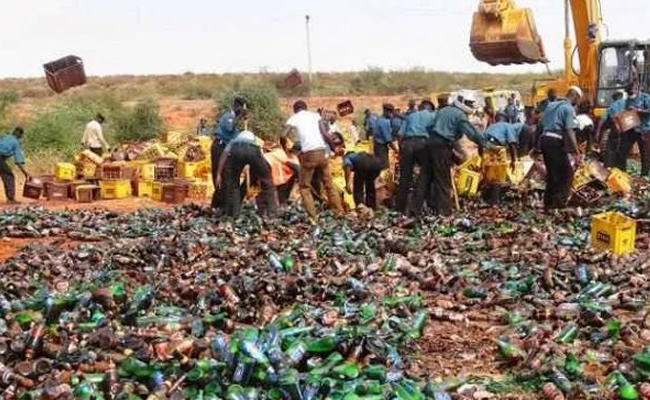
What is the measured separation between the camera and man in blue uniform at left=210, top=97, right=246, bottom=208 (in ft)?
46.5

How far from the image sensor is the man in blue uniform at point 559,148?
1312cm

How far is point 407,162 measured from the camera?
13992mm

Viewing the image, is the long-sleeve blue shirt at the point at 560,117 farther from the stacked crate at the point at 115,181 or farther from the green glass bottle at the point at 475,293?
the stacked crate at the point at 115,181

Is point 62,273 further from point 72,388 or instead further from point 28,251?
point 72,388

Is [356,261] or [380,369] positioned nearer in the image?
[380,369]

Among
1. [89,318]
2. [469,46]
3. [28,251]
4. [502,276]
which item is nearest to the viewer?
[89,318]

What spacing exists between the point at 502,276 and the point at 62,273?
14.2ft

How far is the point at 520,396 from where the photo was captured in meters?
6.00

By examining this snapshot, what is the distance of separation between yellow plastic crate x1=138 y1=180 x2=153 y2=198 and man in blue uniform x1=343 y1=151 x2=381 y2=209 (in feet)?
18.3

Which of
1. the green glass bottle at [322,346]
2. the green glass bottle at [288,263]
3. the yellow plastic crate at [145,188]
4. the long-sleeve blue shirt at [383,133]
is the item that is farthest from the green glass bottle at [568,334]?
the yellow plastic crate at [145,188]

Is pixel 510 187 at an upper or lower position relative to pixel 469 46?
lower

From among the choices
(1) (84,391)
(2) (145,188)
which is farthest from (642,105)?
(1) (84,391)

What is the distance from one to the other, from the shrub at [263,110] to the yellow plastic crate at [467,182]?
64.9 feet

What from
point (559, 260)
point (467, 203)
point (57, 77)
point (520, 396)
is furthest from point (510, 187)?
Answer: point (57, 77)
